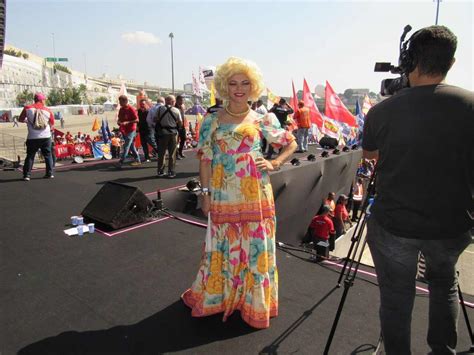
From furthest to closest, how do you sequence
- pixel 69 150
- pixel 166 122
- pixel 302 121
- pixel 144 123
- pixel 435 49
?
1. pixel 69 150
2. pixel 302 121
3. pixel 144 123
4. pixel 166 122
5. pixel 435 49

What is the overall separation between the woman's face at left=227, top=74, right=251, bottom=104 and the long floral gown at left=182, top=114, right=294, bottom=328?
0.59 feet

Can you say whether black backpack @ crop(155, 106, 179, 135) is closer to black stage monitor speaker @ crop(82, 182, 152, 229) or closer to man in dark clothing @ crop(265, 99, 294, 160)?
black stage monitor speaker @ crop(82, 182, 152, 229)

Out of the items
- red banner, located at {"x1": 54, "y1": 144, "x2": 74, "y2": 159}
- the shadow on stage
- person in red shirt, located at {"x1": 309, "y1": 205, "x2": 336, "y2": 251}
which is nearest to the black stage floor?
the shadow on stage

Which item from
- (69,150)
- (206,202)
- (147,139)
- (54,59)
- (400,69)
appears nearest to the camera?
(400,69)

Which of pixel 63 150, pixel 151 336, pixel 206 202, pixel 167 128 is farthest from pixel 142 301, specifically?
pixel 63 150

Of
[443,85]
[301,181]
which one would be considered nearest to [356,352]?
[443,85]

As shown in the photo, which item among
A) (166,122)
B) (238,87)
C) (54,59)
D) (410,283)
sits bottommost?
(410,283)

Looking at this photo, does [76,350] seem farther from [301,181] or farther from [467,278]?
[467,278]

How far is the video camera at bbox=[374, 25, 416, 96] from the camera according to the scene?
5.30 ft

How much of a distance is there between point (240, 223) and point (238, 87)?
94cm

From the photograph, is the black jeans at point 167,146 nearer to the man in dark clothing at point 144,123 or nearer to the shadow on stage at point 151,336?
the man in dark clothing at point 144,123

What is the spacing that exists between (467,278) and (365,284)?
8.95m

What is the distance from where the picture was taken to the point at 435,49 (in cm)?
149

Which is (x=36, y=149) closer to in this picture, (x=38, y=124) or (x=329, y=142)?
(x=38, y=124)
